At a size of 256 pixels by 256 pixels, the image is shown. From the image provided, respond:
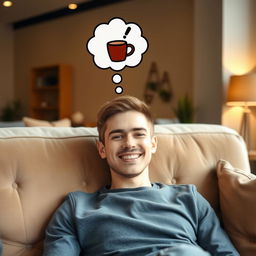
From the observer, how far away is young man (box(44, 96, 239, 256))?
41.2 inches

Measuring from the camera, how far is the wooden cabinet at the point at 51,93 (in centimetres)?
570

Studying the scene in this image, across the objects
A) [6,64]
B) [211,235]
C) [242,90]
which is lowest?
[211,235]

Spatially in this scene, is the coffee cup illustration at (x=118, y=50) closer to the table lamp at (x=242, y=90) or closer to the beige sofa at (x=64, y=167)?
the beige sofa at (x=64, y=167)

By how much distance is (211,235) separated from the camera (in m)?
1.10

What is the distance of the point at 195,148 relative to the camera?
1.34 metres

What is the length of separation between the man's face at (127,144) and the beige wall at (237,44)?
2692 millimetres

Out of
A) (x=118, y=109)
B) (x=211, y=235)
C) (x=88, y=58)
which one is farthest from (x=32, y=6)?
(x=211, y=235)

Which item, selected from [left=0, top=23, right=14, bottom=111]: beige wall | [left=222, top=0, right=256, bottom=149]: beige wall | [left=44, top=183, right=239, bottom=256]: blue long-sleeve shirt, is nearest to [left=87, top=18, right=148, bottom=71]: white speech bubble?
[left=44, top=183, right=239, bottom=256]: blue long-sleeve shirt

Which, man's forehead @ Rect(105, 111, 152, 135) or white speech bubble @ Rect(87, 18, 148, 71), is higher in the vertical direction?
white speech bubble @ Rect(87, 18, 148, 71)

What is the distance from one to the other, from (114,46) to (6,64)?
6.23m

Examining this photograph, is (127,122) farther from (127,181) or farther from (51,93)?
(51,93)

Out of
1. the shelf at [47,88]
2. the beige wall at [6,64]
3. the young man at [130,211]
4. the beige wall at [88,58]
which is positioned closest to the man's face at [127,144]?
the young man at [130,211]

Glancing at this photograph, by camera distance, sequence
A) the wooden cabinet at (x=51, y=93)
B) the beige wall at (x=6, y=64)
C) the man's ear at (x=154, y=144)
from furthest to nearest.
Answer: the beige wall at (x=6, y=64), the wooden cabinet at (x=51, y=93), the man's ear at (x=154, y=144)

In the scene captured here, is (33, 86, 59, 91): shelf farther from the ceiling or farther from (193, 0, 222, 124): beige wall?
(193, 0, 222, 124): beige wall
